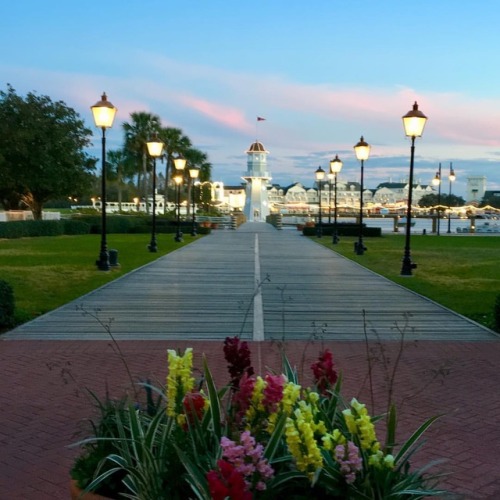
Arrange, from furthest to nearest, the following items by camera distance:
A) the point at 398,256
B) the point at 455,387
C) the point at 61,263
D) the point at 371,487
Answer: the point at 398,256
the point at 61,263
the point at 455,387
the point at 371,487

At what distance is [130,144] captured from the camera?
64.1 meters

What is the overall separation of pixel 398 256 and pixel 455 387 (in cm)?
1868

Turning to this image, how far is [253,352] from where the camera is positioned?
25.6 ft

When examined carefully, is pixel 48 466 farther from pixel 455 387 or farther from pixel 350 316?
pixel 350 316

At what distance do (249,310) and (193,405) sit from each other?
715 cm

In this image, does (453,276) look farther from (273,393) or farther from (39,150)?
(39,150)

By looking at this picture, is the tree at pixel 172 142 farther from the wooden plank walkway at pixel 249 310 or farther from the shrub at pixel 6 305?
the shrub at pixel 6 305

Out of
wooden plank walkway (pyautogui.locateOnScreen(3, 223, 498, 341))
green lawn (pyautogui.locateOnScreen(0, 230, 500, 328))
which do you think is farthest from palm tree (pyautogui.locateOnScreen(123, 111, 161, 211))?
wooden plank walkway (pyautogui.locateOnScreen(3, 223, 498, 341))

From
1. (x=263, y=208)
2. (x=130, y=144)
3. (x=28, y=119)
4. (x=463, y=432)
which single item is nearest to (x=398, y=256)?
(x=463, y=432)

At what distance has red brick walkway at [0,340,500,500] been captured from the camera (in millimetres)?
4301

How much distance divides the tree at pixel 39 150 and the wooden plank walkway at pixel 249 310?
82.9ft

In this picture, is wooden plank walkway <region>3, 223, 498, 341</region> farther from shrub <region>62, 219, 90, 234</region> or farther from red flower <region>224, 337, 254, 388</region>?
shrub <region>62, 219, 90, 234</region>

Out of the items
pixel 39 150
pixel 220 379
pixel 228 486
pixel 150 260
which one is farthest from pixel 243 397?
pixel 39 150

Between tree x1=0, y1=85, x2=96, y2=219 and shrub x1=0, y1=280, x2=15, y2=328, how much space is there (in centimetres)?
3120
